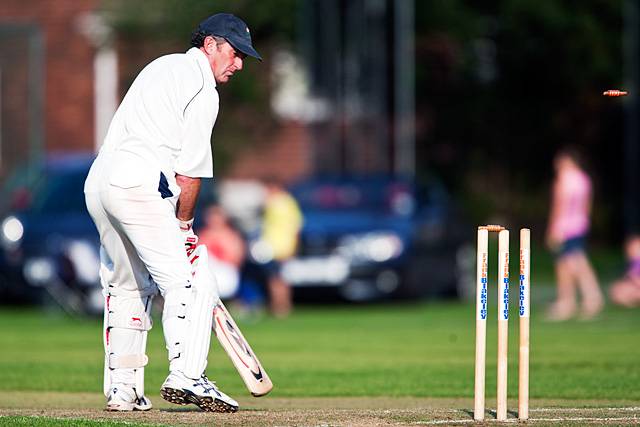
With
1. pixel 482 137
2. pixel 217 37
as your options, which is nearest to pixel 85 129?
pixel 482 137

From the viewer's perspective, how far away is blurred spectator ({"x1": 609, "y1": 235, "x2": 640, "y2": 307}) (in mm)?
22031

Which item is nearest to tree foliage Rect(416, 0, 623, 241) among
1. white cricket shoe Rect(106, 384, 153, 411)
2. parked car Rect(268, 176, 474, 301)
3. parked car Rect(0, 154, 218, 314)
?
parked car Rect(268, 176, 474, 301)

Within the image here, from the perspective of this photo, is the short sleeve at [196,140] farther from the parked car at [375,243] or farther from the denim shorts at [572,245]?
the parked car at [375,243]

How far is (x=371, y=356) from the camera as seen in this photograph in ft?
50.6

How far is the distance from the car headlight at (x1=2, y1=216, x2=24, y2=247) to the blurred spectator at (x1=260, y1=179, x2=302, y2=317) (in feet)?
11.1

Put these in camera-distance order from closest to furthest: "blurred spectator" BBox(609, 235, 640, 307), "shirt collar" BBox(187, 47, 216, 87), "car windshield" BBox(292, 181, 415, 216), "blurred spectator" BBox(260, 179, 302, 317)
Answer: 1. "shirt collar" BBox(187, 47, 216, 87)
2. "blurred spectator" BBox(609, 235, 640, 307)
3. "blurred spectator" BBox(260, 179, 302, 317)
4. "car windshield" BBox(292, 181, 415, 216)

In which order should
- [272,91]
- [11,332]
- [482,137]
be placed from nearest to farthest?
[11,332] < [272,91] < [482,137]

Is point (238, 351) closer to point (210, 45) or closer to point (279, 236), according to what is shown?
point (210, 45)

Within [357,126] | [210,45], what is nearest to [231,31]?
[210,45]

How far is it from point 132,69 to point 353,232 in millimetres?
12376

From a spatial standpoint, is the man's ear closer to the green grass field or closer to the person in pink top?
the green grass field

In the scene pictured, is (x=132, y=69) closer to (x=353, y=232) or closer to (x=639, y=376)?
(x=353, y=232)

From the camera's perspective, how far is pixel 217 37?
9383 millimetres

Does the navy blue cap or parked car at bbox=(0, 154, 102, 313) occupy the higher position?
the navy blue cap
